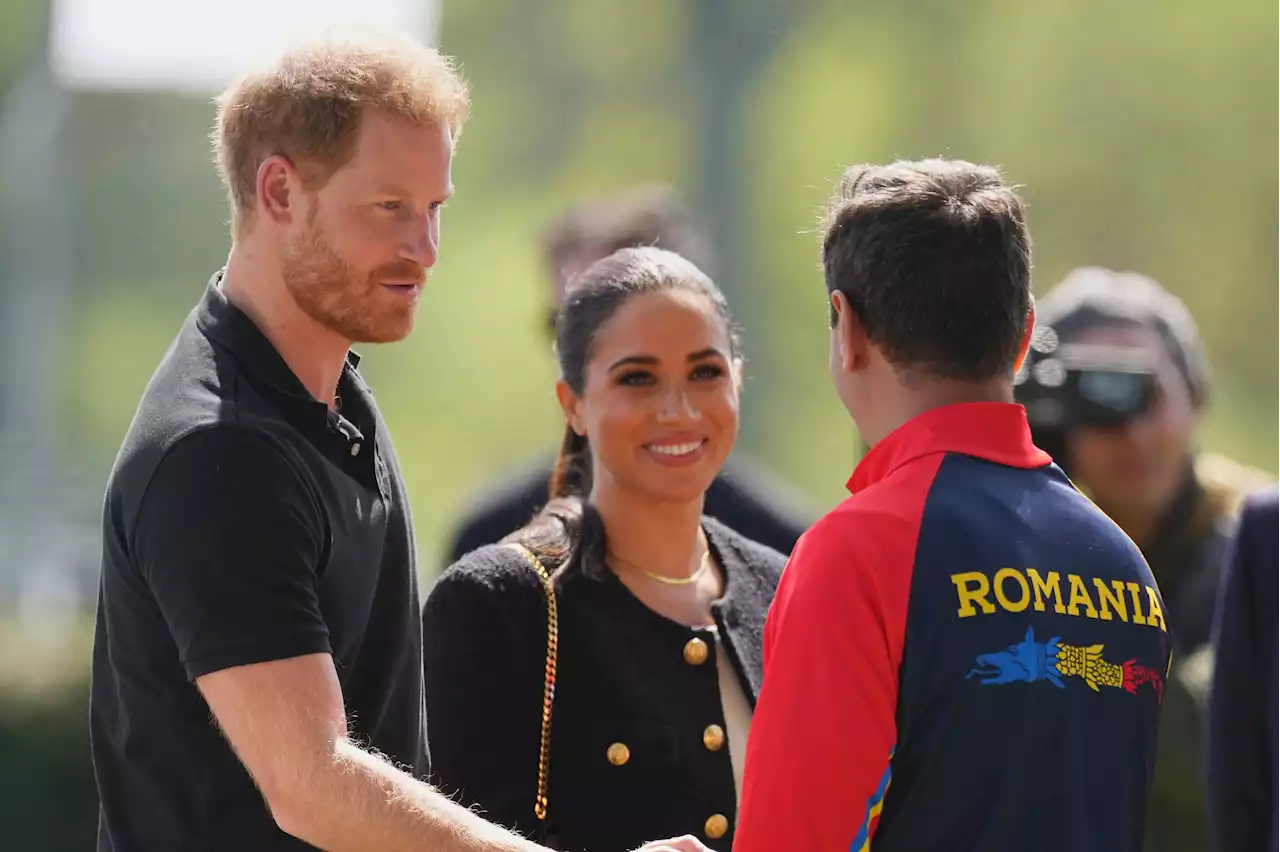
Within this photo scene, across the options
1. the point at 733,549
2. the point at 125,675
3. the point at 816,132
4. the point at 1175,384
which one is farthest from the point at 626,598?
the point at 816,132

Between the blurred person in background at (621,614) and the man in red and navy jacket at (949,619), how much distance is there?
0.64 m

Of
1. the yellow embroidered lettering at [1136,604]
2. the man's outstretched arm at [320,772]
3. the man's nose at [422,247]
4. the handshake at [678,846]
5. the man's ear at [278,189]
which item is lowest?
the handshake at [678,846]

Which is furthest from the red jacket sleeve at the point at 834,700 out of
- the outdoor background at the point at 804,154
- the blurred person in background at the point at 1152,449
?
the outdoor background at the point at 804,154

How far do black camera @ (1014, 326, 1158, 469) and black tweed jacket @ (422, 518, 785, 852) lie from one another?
3.90 ft

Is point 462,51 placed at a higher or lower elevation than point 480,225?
higher

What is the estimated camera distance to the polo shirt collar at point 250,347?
2092mm

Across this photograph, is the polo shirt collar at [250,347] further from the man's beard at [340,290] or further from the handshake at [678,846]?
the handshake at [678,846]

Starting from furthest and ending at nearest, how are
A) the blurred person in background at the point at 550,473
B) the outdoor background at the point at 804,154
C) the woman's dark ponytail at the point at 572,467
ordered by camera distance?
the outdoor background at the point at 804,154 → the blurred person in background at the point at 550,473 → the woman's dark ponytail at the point at 572,467

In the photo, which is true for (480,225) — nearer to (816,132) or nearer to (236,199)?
(816,132)

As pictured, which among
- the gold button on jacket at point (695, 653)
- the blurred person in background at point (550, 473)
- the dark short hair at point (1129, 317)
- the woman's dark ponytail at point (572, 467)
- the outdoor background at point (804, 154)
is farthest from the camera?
the outdoor background at point (804, 154)

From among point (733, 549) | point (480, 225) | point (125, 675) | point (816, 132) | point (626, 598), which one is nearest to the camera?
point (125, 675)

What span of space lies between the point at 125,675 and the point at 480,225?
470 inches

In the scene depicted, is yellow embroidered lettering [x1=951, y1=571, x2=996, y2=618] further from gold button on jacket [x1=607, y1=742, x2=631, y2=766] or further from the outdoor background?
the outdoor background

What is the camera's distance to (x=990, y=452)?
1.92 metres
